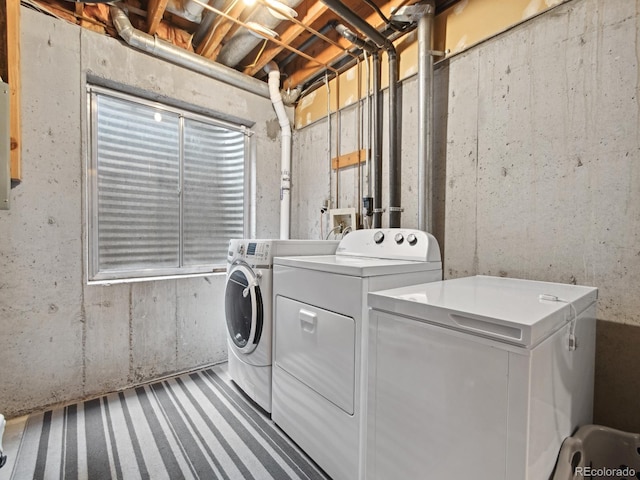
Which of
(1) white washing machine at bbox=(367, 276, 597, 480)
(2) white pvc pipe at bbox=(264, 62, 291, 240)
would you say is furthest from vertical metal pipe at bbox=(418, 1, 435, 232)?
(2) white pvc pipe at bbox=(264, 62, 291, 240)

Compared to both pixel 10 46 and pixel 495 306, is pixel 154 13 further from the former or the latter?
pixel 495 306

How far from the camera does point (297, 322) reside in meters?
1.51

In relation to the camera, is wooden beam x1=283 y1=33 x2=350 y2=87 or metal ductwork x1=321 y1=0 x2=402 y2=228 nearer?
metal ductwork x1=321 y1=0 x2=402 y2=228

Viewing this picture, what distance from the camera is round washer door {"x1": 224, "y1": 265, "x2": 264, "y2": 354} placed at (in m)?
1.81

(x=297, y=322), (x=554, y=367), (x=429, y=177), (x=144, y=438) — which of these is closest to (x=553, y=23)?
(x=429, y=177)

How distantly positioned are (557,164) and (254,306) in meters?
1.73

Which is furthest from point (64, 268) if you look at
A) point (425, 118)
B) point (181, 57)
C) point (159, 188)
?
point (425, 118)

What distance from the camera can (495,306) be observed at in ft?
2.87

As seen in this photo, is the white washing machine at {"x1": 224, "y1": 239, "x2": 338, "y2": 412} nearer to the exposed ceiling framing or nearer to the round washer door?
the round washer door

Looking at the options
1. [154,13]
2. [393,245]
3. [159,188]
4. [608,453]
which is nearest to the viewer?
[608,453]

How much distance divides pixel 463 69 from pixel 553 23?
427 millimetres

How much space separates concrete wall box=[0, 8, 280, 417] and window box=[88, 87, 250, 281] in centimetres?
18

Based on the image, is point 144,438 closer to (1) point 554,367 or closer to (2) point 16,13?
(1) point 554,367

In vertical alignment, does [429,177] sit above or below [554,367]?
above
